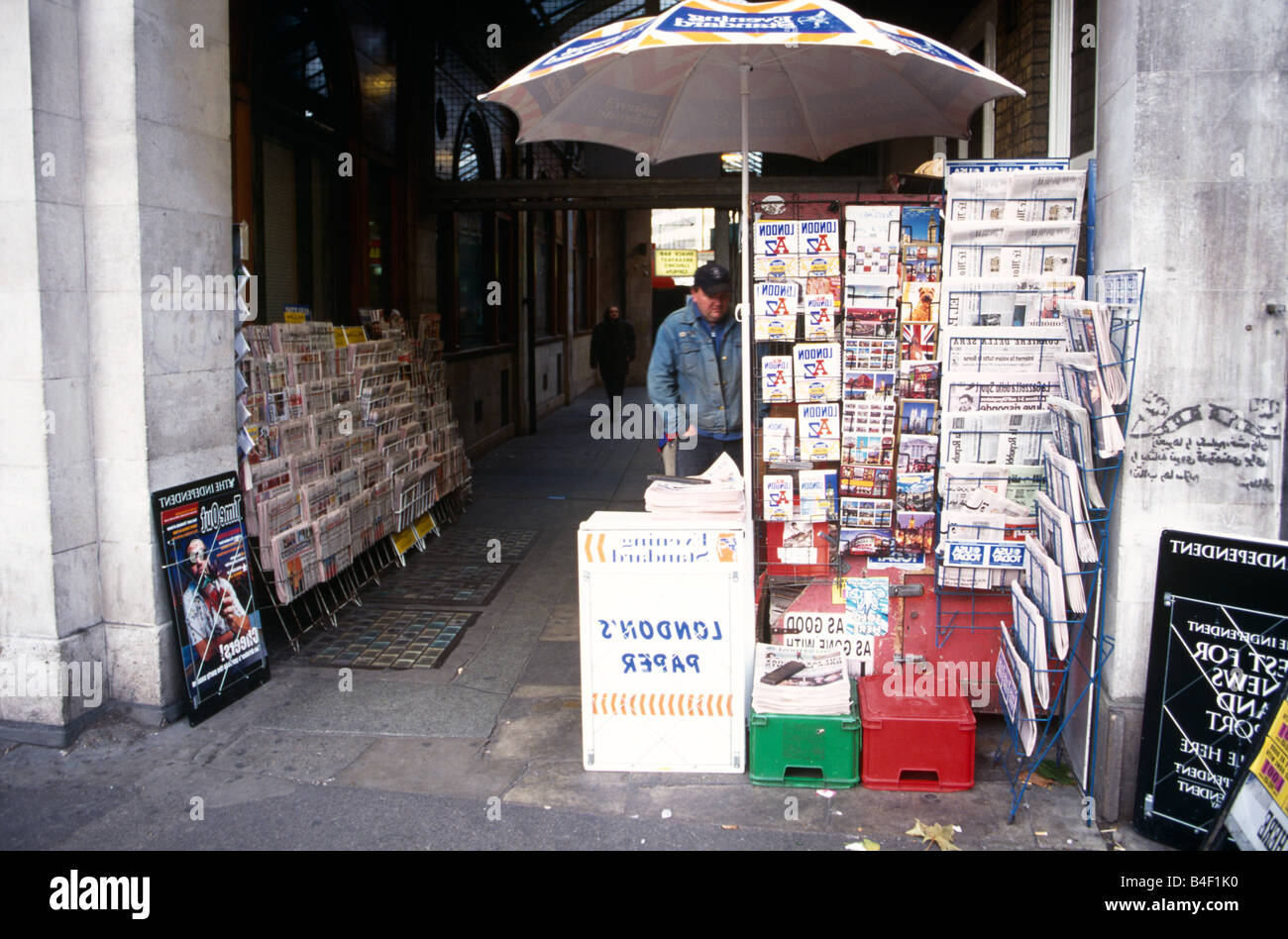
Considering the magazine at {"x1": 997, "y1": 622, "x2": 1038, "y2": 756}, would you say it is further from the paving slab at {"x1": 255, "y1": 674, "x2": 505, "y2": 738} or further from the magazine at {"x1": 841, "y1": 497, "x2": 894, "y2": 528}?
the paving slab at {"x1": 255, "y1": 674, "x2": 505, "y2": 738}

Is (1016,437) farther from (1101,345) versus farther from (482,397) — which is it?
(482,397)

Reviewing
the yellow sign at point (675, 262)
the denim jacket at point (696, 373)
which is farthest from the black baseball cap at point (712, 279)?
the yellow sign at point (675, 262)

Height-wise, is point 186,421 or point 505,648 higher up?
point 186,421

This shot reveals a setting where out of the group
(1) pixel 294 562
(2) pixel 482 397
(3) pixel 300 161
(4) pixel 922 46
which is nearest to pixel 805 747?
(4) pixel 922 46

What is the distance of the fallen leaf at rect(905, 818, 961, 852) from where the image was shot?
4082 millimetres

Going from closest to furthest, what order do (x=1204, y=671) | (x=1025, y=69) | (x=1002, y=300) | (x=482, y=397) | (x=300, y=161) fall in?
(x=1204, y=671) < (x=1002, y=300) < (x=1025, y=69) < (x=300, y=161) < (x=482, y=397)

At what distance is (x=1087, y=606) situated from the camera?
13.8 feet

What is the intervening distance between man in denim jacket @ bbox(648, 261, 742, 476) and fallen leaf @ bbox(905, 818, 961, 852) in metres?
2.51

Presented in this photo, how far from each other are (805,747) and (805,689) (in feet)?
0.82

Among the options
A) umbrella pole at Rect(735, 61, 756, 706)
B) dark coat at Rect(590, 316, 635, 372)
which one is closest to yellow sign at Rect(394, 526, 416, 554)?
umbrella pole at Rect(735, 61, 756, 706)

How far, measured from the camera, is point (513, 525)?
9898mm

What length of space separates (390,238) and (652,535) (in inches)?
294

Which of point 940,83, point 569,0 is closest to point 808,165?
point 569,0

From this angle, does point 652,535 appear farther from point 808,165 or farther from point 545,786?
point 808,165
